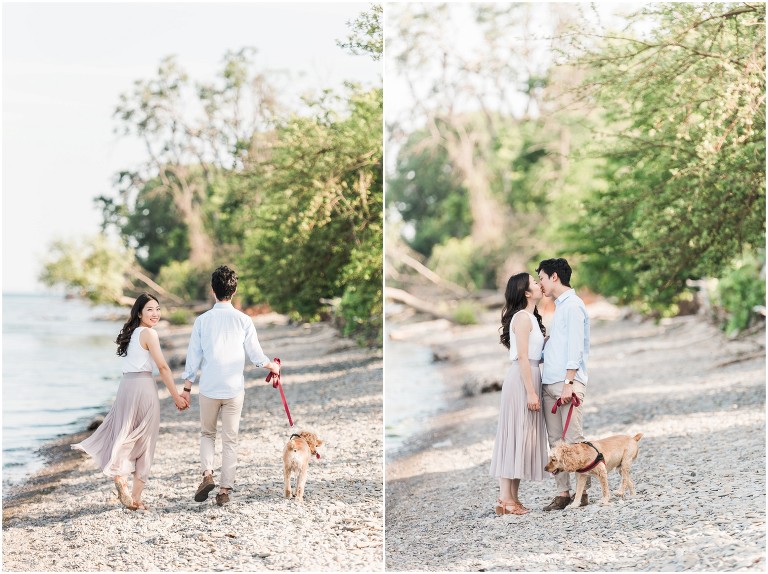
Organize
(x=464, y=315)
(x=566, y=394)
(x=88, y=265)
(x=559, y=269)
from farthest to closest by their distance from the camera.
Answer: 1. (x=464, y=315)
2. (x=88, y=265)
3. (x=559, y=269)
4. (x=566, y=394)

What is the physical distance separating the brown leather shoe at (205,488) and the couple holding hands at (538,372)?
1555mm

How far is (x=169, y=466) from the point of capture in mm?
4805

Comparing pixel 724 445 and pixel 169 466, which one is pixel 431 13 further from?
pixel 169 466

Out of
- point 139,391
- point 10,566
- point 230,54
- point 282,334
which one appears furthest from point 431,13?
point 10,566

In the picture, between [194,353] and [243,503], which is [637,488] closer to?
[243,503]

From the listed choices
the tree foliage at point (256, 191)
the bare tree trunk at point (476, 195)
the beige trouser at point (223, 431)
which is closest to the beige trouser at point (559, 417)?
the tree foliage at point (256, 191)

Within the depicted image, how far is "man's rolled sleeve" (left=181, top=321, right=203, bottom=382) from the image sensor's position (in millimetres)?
4559

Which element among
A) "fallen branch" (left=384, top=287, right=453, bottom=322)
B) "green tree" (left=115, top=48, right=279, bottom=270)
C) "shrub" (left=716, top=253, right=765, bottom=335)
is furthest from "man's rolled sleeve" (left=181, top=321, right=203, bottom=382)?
"fallen branch" (left=384, top=287, right=453, bottom=322)

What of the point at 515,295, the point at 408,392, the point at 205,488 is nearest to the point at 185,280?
the point at 205,488

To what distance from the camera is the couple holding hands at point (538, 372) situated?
4.45 metres

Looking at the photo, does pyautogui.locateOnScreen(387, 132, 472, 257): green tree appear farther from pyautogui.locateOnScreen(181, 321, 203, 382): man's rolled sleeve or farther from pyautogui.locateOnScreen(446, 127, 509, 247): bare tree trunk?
pyautogui.locateOnScreen(181, 321, 203, 382): man's rolled sleeve

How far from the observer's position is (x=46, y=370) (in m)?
5.16

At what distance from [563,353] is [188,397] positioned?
2010mm

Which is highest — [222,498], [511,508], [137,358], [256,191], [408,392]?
[256,191]
